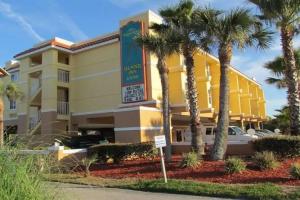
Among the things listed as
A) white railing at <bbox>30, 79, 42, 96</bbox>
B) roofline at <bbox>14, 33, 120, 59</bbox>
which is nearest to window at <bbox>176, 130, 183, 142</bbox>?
roofline at <bbox>14, 33, 120, 59</bbox>

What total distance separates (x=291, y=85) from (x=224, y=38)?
4199mm

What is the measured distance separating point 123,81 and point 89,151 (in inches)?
354

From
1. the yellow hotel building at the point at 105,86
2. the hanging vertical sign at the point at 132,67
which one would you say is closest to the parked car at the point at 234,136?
the yellow hotel building at the point at 105,86

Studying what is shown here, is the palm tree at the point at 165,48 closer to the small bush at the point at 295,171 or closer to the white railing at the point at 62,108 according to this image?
the small bush at the point at 295,171

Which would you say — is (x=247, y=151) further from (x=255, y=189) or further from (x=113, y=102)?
(x=113, y=102)

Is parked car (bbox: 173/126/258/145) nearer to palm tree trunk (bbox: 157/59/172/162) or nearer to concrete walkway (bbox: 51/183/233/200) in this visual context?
palm tree trunk (bbox: 157/59/172/162)

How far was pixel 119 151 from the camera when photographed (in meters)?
21.1

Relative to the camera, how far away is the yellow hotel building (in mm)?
28859

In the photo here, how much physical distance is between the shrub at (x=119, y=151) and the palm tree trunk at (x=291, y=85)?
754cm

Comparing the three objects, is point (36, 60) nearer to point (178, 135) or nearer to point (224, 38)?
point (178, 135)

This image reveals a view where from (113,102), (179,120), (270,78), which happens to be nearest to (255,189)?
(113,102)

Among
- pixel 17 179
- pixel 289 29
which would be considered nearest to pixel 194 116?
pixel 289 29

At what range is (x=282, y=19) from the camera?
19.7 m

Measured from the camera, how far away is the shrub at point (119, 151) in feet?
69.5
